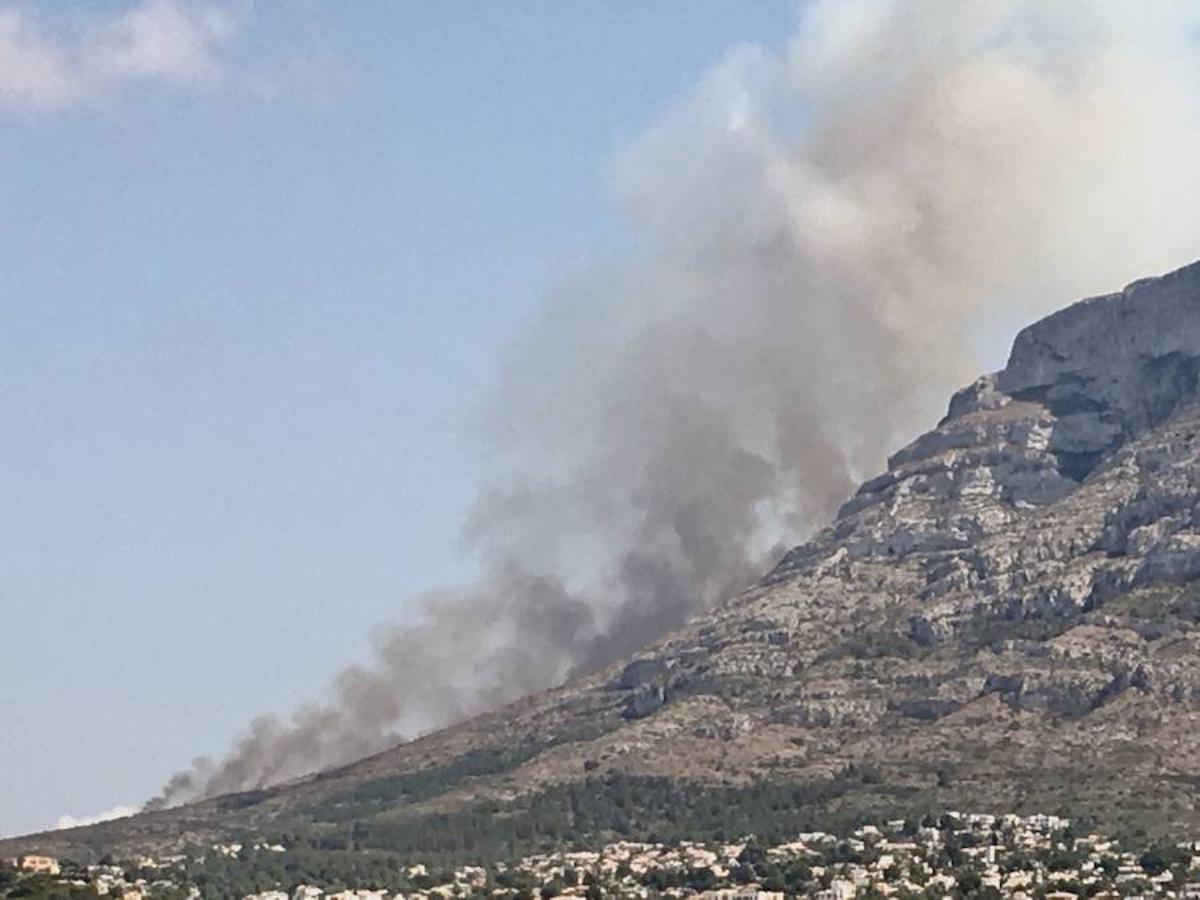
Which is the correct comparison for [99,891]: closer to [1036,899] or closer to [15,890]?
[15,890]

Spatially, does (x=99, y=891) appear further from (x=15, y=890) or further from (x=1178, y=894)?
(x=1178, y=894)

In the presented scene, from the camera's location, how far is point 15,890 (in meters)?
191

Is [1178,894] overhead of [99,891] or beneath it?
beneath

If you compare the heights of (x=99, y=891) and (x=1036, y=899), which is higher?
(x=99, y=891)

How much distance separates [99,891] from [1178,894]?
6786 cm

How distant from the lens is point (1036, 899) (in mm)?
197250

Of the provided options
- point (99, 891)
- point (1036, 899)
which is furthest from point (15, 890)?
point (1036, 899)

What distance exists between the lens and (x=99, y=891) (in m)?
200

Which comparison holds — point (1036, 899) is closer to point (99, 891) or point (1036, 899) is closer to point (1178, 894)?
point (1178, 894)

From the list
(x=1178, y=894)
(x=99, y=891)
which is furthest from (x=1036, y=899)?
(x=99, y=891)

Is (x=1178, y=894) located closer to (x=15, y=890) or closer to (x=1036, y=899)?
(x=1036, y=899)

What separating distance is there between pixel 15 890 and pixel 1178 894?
7206cm

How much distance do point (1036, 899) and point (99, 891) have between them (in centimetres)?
5873
